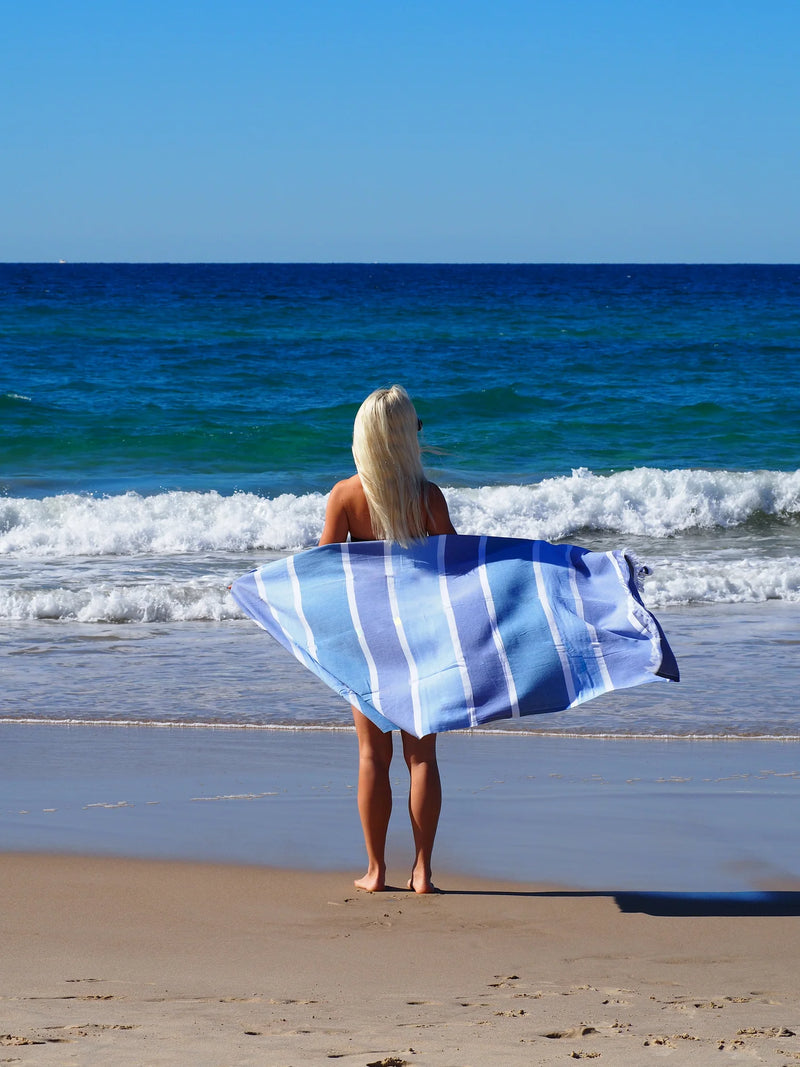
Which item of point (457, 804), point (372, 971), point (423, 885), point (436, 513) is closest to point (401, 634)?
point (436, 513)

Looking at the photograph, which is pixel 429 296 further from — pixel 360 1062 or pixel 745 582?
pixel 360 1062

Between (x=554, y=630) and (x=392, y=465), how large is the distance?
0.72 meters

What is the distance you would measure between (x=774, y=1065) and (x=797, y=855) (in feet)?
5.86

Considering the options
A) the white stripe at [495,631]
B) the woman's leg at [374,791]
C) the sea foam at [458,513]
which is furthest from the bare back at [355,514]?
the sea foam at [458,513]

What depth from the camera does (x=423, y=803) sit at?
3998 mm

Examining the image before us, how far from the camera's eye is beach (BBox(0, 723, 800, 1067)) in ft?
9.26

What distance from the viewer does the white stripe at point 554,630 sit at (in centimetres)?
385

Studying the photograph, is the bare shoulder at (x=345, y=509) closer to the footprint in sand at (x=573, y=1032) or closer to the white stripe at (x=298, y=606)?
the white stripe at (x=298, y=606)

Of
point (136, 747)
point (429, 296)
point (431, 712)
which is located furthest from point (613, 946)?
point (429, 296)

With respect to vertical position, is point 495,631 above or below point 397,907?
above

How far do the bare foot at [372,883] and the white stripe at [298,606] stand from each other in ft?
2.41

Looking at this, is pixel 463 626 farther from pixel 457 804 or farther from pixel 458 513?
pixel 458 513

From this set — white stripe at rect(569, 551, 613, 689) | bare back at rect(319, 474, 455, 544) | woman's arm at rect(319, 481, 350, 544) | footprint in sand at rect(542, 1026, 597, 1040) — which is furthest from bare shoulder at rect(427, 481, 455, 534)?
footprint in sand at rect(542, 1026, 597, 1040)

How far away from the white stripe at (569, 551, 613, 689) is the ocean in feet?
3.69
